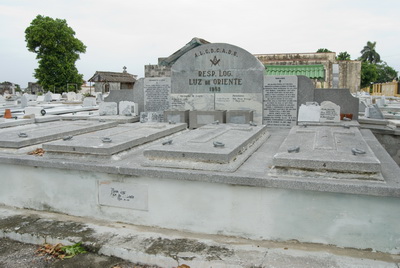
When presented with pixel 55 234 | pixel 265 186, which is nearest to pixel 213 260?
pixel 265 186

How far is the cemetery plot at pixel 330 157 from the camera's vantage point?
3.80 m

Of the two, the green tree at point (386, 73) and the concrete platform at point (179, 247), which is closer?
the concrete platform at point (179, 247)

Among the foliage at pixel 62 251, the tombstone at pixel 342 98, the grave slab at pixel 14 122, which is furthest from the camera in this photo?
the grave slab at pixel 14 122

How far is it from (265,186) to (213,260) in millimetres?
990

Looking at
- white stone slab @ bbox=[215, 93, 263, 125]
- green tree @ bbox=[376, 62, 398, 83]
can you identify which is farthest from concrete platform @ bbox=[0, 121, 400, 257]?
green tree @ bbox=[376, 62, 398, 83]

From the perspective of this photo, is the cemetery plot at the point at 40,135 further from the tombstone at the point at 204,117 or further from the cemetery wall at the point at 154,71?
the cemetery wall at the point at 154,71

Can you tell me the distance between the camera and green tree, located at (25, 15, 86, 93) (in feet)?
114

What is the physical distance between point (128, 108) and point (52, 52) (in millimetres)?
29868

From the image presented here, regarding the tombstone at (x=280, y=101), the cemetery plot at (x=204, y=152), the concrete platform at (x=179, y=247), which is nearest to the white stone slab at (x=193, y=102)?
the tombstone at (x=280, y=101)

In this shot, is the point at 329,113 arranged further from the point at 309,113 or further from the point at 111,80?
the point at 111,80

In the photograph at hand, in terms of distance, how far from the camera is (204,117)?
27.2ft

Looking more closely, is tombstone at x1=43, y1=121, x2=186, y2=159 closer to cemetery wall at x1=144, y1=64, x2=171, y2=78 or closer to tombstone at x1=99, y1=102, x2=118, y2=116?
tombstone at x1=99, y1=102, x2=118, y2=116

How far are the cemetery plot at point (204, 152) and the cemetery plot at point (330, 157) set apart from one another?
1.87ft

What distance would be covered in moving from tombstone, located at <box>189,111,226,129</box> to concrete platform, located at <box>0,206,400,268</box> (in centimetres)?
422
